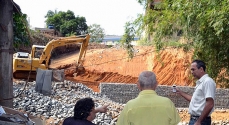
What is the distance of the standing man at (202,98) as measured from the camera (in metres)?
4.31

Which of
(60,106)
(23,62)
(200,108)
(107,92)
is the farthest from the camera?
(23,62)

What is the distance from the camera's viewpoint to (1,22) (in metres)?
4.73

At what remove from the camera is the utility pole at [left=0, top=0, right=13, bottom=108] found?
4761mm

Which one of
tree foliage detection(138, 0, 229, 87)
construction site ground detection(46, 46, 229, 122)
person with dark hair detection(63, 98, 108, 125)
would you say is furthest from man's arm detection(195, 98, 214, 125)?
construction site ground detection(46, 46, 229, 122)

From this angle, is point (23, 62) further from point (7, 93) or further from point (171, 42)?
point (7, 93)

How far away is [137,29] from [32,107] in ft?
15.4

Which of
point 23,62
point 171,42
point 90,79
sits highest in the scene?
point 171,42

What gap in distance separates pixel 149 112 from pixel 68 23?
3773cm

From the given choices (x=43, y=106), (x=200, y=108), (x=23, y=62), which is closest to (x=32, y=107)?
(x=43, y=106)

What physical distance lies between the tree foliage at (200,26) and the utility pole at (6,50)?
4290 millimetres

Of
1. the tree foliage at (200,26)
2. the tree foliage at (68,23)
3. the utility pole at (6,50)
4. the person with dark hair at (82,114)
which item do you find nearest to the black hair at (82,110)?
the person with dark hair at (82,114)

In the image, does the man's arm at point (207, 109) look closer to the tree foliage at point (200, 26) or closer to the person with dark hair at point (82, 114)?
the person with dark hair at point (82, 114)

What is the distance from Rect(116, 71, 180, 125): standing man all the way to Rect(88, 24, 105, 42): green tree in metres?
38.3

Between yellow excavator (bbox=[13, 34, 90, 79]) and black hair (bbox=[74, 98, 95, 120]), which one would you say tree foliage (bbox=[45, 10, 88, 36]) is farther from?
→ black hair (bbox=[74, 98, 95, 120])
